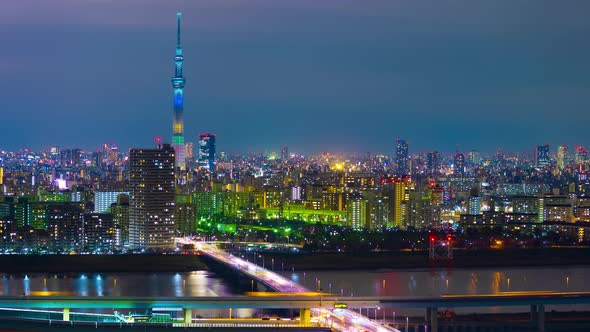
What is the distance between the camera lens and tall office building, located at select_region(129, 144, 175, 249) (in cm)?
3184

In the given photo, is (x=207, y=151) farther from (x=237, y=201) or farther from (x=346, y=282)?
(x=346, y=282)

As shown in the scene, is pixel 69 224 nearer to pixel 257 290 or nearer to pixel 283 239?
pixel 283 239

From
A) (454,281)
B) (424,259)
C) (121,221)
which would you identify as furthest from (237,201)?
(454,281)

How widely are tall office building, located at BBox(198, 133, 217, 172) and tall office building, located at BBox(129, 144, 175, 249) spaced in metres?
33.4

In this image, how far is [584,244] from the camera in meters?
35.0

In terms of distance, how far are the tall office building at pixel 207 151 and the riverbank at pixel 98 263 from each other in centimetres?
3776

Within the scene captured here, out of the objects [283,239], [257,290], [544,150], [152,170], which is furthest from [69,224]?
[544,150]

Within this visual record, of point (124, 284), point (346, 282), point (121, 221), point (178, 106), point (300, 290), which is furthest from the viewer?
point (178, 106)

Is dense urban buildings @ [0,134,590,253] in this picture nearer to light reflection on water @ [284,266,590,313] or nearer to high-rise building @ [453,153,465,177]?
high-rise building @ [453,153,465,177]

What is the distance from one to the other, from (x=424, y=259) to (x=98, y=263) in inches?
328

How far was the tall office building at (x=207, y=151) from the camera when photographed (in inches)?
2635

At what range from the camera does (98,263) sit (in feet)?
92.5

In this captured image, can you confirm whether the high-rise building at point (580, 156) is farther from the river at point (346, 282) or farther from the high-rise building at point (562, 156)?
the river at point (346, 282)

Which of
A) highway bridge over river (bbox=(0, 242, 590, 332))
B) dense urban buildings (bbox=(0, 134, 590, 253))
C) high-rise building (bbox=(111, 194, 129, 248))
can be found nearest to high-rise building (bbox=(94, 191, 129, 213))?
dense urban buildings (bbox=(0, 134, 590, 253))
